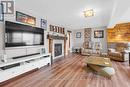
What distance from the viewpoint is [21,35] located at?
11.8 ft

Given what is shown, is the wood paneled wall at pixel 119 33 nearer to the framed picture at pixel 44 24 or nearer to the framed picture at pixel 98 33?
the framed picture at pixel 98 33

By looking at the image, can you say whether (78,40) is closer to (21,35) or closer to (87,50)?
(87,50)

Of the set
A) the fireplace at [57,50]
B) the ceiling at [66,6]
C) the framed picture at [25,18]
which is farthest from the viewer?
the fireplace at [57,50]

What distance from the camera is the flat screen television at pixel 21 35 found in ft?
10.4

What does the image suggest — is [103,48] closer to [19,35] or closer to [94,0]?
[94,0]

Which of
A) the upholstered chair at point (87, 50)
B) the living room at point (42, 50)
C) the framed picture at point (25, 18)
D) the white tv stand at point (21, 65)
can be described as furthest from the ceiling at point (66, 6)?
the upholstered chair at point (87, 50)

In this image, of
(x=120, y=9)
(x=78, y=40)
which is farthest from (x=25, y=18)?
(x=78, y=40)

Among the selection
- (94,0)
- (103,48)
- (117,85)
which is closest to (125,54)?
(103,48)

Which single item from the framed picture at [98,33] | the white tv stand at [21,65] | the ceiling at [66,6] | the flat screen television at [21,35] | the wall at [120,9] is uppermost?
the ceiling at [66,6]

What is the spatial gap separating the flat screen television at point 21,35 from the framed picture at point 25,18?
201mm

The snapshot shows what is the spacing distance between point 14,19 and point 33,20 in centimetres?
96

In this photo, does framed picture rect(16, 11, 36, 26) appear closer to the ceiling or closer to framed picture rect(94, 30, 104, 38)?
the ceiling

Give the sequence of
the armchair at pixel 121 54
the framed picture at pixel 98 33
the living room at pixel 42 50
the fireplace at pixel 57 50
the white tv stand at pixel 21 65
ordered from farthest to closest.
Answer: the framed picture at pixel 98 33 < the fireplace at pixel 57 50 < the armchair at pixel 121 54 < the living room at pixel 42 50 < the white tv stand at pixel 21 65

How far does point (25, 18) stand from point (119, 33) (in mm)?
6665
